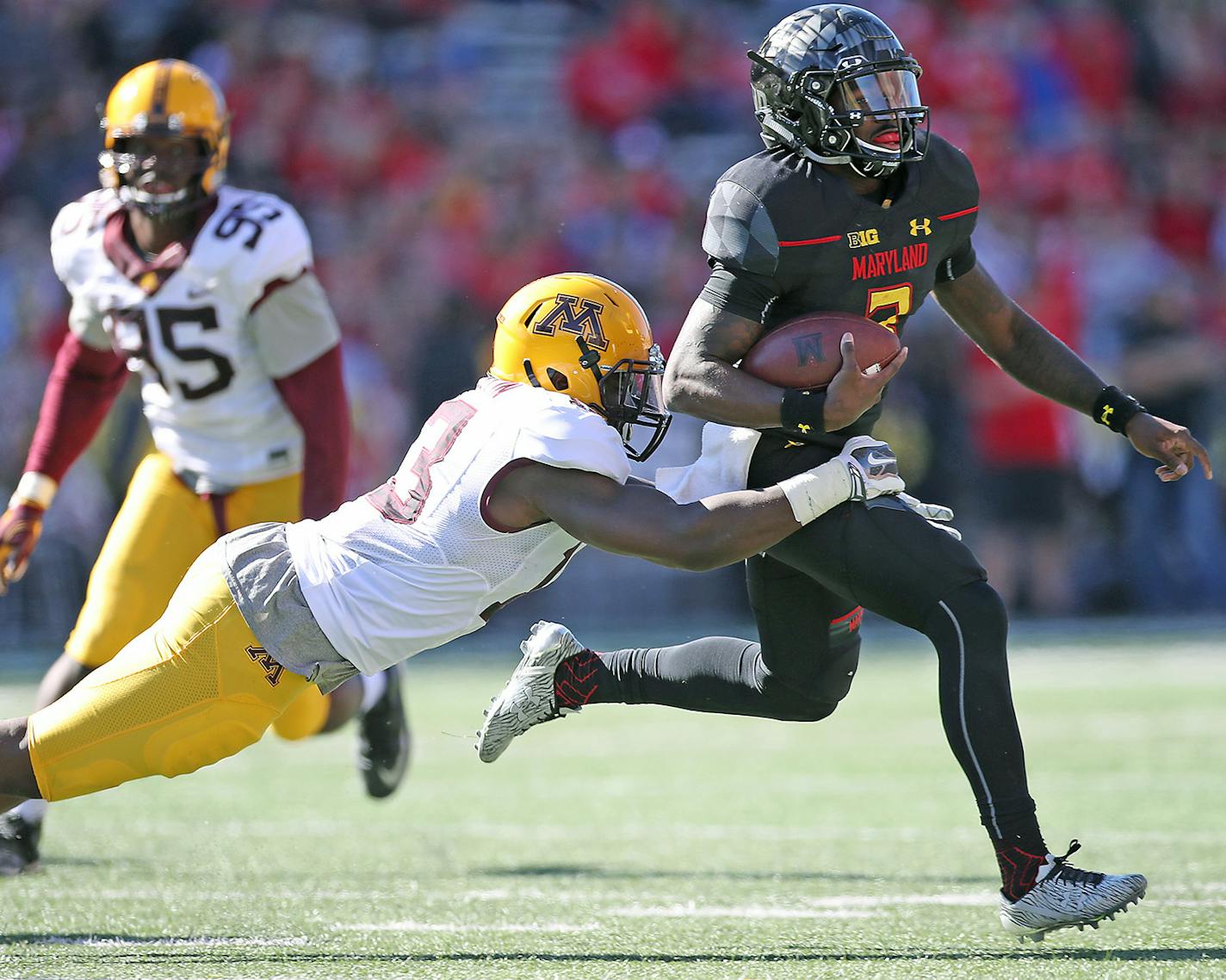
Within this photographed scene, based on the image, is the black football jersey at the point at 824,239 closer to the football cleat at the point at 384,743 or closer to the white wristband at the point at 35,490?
the football cleat at the point at 384,743

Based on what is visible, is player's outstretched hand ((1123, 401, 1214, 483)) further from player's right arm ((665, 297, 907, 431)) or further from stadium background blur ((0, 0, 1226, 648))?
stadium background blur ((0, 0, 1226, 648))

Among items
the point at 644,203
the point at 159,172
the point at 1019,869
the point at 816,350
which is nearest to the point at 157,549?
the point at 159,172

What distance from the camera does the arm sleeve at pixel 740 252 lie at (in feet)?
11.4

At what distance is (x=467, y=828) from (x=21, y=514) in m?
1.49

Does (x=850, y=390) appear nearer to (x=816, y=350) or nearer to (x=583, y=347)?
(x=816, y=350)

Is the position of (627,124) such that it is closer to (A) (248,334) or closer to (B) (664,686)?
(A) (248,334)

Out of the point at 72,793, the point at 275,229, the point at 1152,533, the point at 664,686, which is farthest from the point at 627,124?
the point at 72,793

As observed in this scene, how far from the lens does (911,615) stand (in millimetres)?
3424

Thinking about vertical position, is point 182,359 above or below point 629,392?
above

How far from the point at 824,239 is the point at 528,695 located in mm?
1191

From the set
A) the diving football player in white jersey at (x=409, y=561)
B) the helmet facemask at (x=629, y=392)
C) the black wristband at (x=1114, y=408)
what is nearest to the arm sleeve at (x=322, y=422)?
the diving football player in white jersey at (x=409, y=561)

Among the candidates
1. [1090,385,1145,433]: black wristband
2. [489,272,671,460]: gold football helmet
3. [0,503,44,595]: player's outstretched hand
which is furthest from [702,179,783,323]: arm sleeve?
[0,503,44,595]: player's outstretched hand

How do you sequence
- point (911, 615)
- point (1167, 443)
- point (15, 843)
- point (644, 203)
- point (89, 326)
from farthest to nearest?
point (644, 203), point (89, 326), point (15, 843), point (1167, 443), point (911, 615)

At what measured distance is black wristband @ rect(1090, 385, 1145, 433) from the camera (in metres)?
3.82
